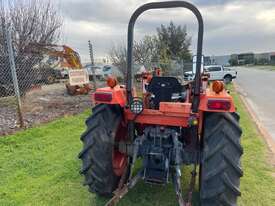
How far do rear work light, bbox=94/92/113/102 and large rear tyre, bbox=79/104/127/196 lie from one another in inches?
4.2

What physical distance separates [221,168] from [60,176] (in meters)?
2.49

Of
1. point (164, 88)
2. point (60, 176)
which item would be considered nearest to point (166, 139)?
point (164, 88)

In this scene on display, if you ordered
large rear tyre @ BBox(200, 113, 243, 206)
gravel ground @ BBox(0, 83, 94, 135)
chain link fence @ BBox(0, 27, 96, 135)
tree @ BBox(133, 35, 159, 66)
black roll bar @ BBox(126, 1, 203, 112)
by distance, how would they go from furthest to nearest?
1. tree @ BBox(133, 35, 159, 66)
2. chain link fence @ BBox(0, 27, 96, 135)
3. gravel ground @ BBox(0, 83, 94, 135)
4. black roll bar @ BBox(126, 1, 203, 112)
5. large rear tyre @ BBox(200, 113, 243, 206)

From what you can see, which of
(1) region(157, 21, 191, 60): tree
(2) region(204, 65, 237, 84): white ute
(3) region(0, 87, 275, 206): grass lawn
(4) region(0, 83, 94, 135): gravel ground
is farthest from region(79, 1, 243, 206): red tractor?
(1) region(157, 21, 191, 60): tree

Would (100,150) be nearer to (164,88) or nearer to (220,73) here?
(164,88)

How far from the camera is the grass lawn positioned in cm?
367

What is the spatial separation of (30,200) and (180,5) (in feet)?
9.67

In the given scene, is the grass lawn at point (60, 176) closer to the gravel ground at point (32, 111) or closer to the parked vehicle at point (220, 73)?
the gravel ground at point (32, 111)

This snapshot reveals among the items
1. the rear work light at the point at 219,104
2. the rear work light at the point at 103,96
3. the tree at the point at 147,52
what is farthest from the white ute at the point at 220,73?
the rear work light at the point at 219,104

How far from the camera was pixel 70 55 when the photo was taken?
1393cm

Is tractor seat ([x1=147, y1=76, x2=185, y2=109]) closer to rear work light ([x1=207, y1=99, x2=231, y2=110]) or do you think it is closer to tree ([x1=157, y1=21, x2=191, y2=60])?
rear work light ([x1=207, y1=99, x2=231, y2=110])

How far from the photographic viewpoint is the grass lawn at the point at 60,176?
367 cm

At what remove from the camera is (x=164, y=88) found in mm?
3756

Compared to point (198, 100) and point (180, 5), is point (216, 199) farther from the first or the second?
point (180, 5)
